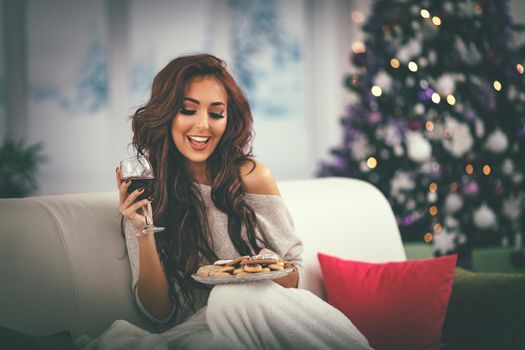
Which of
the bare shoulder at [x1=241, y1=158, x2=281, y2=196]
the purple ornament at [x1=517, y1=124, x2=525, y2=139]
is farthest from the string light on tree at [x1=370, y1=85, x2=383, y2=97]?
the bare shoulder at [x1=241, y1=158, x2=281, y2=196]

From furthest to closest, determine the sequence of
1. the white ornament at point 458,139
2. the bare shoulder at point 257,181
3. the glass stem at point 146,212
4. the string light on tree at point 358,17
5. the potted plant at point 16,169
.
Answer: the string light on tree at point 358,17 < the white ornament at point 458,139 < the potted plant at point 16,169 < the bare shoulder at point 257,181 < the glass stem at point 146,212

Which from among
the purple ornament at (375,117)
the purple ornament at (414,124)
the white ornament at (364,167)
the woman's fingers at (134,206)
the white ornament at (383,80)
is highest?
the white ornament at (383,80)

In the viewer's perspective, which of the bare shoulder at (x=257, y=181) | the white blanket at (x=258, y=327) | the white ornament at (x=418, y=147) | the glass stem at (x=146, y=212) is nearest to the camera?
the white blanket at (x=258, y=327)

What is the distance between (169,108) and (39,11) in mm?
3242

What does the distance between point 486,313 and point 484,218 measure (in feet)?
5.41

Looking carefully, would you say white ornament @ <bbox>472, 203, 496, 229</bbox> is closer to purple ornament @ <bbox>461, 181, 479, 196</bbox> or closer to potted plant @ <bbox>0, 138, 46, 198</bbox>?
purple ornament @ <bbox>461, 181, 479, 196</bbox>

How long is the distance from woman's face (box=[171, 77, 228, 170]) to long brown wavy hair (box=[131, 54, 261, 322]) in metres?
0.02

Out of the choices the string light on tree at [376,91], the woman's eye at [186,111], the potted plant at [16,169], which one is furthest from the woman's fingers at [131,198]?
the string light on tree at [376,91]

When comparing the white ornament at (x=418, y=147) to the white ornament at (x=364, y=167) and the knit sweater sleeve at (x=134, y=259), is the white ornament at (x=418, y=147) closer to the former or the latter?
the white ornament at (x=364, y=167)

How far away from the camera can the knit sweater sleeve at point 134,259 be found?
5.89 ft

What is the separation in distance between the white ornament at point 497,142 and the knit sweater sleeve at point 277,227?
1.95 m

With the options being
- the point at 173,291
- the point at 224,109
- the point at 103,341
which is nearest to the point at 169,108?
the point at 224,109

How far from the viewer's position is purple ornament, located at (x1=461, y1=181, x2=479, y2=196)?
11.7ft

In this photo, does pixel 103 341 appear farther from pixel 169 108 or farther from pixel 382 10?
pixel 382 10
